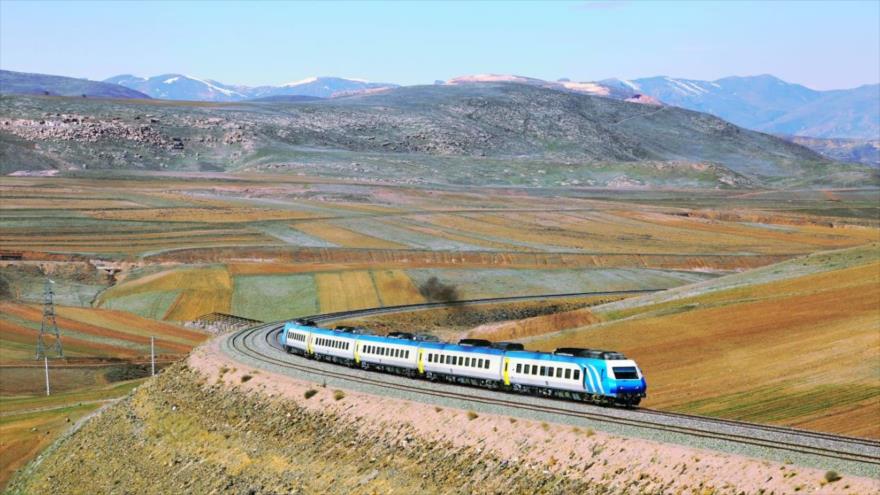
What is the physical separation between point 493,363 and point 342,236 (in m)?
107

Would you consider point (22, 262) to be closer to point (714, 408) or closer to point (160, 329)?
point (160, 329)

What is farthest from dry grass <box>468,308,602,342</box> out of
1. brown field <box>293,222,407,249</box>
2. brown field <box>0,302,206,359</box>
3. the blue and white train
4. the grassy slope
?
brown field <box>293,222,407,249</box>

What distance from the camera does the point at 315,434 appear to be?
47.8m

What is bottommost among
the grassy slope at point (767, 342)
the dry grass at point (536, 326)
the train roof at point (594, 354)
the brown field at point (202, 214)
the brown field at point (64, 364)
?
the brown field at point (64, 364)

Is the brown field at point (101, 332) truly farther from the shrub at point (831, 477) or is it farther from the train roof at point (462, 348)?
the shrub at point (831, 477)

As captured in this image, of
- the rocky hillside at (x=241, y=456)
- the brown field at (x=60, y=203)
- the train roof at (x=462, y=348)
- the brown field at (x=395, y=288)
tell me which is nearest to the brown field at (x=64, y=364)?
the rocky hillside at (x=241, y=456)

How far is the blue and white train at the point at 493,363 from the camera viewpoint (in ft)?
145

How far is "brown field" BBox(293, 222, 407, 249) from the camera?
14888 cm

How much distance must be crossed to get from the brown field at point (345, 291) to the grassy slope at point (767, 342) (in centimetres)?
2618

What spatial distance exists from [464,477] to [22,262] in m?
102

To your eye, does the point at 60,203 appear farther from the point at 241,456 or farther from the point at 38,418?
the point at 241,456

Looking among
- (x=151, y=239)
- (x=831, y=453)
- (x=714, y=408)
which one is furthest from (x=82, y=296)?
(x=831, y=453)

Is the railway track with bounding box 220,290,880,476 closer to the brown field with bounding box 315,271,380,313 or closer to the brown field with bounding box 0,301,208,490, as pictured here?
the brown field with bounding box 0,301,208,490

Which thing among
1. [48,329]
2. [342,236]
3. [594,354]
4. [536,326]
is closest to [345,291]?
[48,329]
